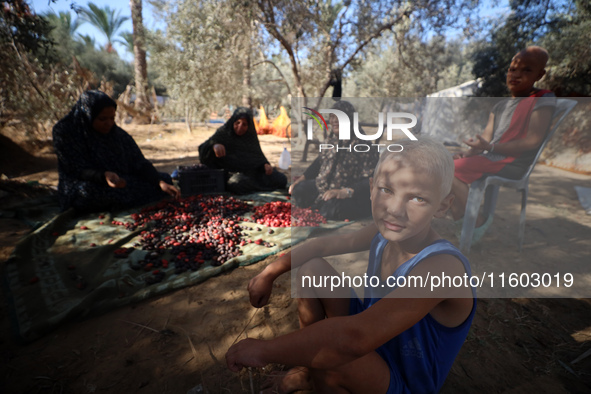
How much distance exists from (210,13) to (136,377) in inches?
426

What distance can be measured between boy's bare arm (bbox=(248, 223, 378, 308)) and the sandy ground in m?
0.42

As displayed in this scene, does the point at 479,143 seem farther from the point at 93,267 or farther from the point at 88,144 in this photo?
the point at 88,144

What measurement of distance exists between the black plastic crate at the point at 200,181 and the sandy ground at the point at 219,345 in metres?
2.44

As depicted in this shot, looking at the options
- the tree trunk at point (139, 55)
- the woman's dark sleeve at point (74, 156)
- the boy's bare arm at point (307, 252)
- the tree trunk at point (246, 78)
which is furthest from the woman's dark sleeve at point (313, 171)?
the tree trunk at point (139, 55)

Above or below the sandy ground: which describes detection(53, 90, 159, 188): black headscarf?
above

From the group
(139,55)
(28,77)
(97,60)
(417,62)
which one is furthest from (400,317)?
(97,60)

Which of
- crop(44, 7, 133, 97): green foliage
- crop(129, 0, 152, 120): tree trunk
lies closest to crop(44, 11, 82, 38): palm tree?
crop(44, 7, 133, 97): green foliage

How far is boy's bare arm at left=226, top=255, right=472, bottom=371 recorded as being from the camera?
1.04m

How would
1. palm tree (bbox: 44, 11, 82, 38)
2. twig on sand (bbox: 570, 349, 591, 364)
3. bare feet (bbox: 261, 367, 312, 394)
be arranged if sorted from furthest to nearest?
palm tree (bbox: 44, 11, 82, 38)
twig on sand (bbox: 570, 349, 591, 364)
bare feet (bbox: 261, 367, 312, 394)

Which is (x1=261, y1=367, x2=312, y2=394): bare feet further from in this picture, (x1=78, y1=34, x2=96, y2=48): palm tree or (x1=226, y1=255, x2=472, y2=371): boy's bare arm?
(x1=78, y1=34, x2=96, y2=48): palm tree

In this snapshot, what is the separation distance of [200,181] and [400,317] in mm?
4900

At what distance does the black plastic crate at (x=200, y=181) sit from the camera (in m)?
5.21

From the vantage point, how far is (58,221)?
157 inches

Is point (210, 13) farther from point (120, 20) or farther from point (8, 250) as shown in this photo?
point (120, 20)
